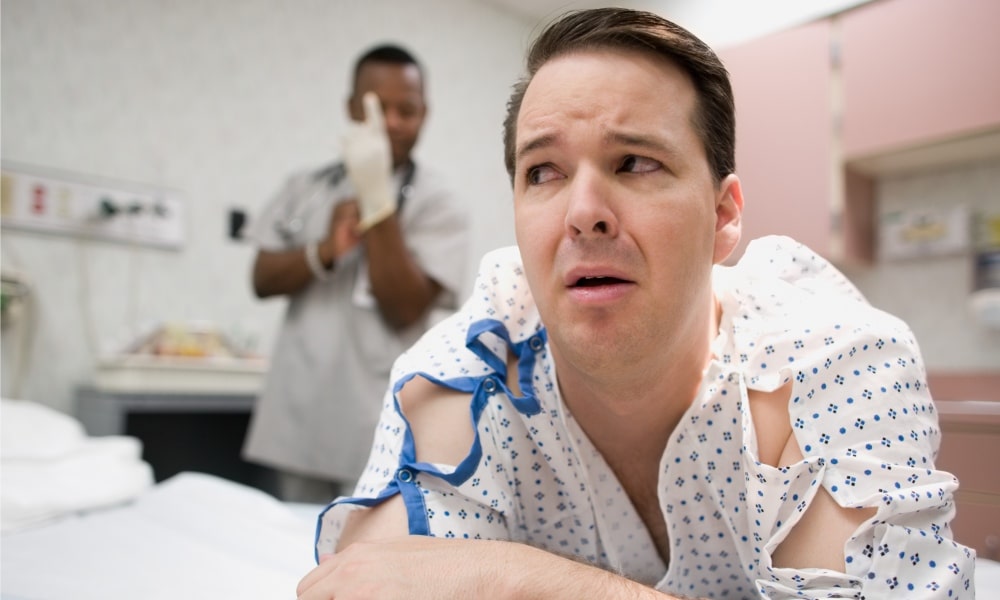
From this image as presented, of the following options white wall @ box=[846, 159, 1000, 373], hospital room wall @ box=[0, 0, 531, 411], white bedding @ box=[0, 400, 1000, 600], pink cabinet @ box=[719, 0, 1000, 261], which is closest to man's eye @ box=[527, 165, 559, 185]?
white bedding @ box=[0, 400, 1000, 600]

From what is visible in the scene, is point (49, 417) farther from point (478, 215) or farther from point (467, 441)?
point (478, 215)

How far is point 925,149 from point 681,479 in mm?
1738

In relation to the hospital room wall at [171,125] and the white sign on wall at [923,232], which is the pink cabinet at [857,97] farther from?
the hospital room wall at [171,125]

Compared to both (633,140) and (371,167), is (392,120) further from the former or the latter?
(633,140)

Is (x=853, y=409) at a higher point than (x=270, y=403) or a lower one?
higher

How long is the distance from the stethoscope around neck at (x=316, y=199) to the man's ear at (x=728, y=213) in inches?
43.6

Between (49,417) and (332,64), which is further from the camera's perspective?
(332,64)

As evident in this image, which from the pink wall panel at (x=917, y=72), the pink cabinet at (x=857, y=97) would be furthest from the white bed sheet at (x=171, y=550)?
the pink wall panel at (x=917, y=72)

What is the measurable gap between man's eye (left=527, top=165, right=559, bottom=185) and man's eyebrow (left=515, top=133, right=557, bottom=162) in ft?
0.07

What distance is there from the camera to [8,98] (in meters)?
2.29

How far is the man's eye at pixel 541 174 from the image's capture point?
0.83 metres

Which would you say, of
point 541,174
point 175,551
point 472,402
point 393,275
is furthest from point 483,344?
point 393,275

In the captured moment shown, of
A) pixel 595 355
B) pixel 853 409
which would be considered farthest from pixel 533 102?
pixel 853 409

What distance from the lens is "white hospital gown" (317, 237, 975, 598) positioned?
27.0 inches
